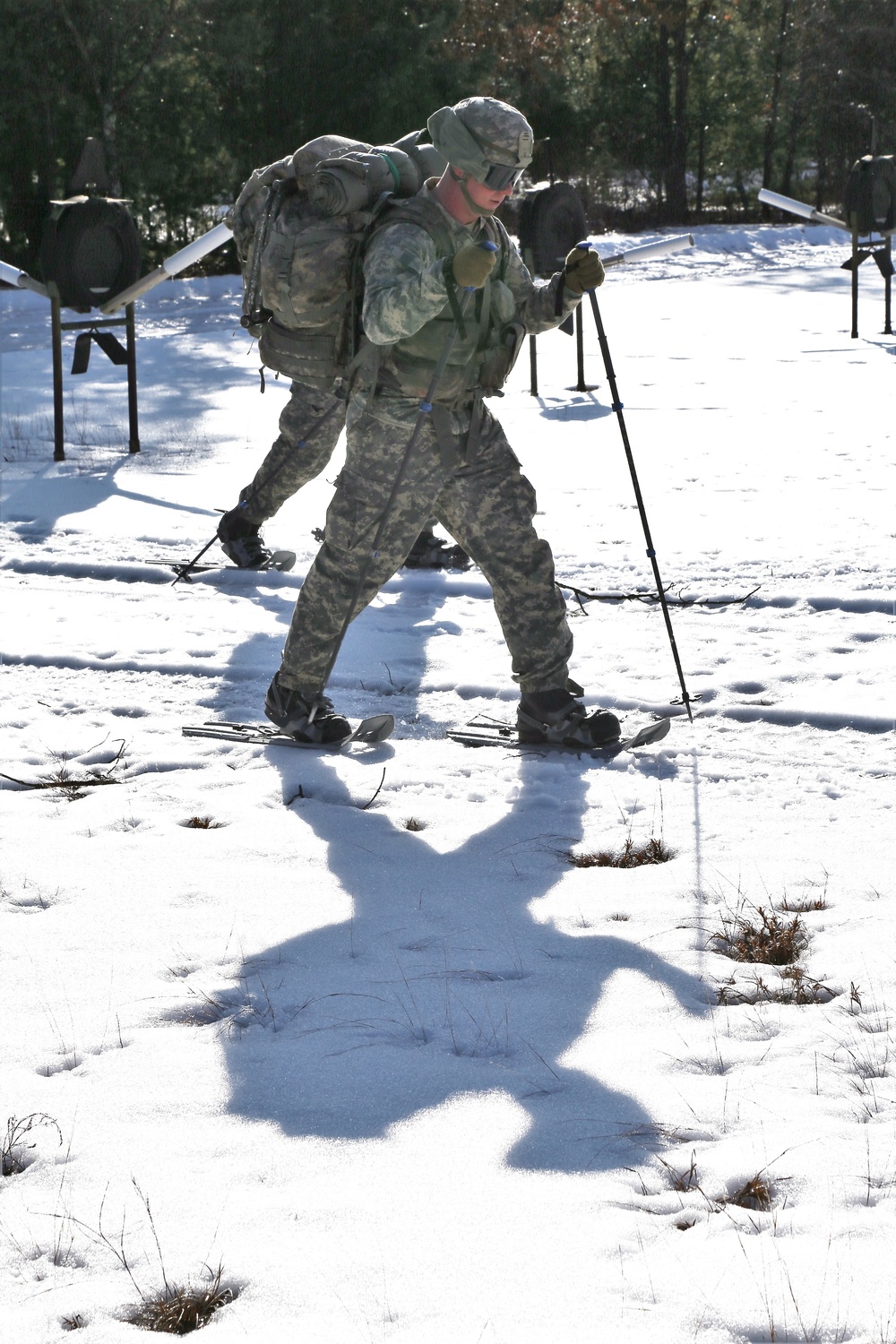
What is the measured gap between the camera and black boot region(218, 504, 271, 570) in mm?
7203

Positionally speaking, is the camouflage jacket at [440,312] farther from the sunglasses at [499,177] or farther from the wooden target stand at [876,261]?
the wooden target stand at [876,261]

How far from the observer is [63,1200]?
250cm

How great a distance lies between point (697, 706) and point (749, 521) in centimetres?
291

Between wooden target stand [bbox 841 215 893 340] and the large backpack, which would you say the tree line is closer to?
wooden target stand [bbox 841 215 893 340]

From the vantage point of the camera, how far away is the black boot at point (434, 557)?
7.26 m

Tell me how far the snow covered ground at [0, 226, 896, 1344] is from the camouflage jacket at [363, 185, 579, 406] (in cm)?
130

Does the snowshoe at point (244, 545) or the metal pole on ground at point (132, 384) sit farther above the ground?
the metal pole on ground at point (132, 384)

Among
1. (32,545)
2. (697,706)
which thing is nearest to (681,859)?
(697,706)

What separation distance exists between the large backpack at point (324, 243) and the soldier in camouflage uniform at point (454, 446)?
6.9 inches

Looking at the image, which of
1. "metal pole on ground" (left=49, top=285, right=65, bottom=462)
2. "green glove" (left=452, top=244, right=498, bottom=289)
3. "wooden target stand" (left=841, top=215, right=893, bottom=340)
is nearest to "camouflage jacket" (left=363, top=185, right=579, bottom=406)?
"green glove" (left=452, top=244, right=498, bottom=289)

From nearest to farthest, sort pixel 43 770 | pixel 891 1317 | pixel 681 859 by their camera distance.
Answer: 1. pixel 891 1317
2. pixel 681 859
3. pixel 43 770

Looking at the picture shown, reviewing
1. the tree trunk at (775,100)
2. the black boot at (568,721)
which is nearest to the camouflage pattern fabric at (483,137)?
the black boot at (568,721)

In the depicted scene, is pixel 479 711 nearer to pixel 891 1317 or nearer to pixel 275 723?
pixel 275 723

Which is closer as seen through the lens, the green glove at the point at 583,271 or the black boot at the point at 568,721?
the green glove at the point at 583,271
